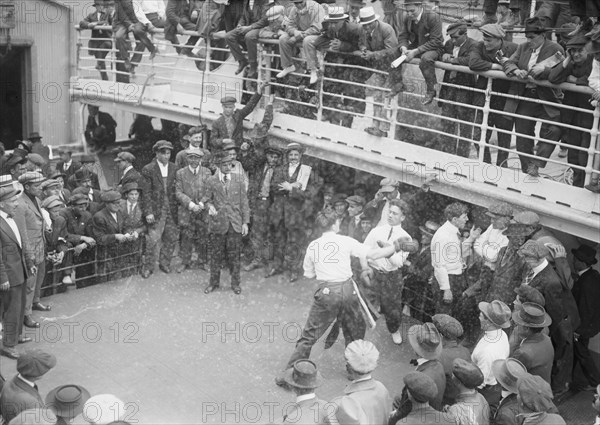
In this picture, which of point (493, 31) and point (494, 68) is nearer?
point (494, 68)

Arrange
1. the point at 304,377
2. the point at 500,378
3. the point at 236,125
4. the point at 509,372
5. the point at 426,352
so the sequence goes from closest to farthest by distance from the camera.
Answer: the point at 304,377
the point at 509,372
the point at 500,378
the point at 426,352
the point at 236,125

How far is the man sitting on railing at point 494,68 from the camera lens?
9.35 m

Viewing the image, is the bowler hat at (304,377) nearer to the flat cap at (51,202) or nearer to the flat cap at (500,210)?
the flat cap at (500,210)

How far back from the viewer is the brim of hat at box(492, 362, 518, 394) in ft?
21.3

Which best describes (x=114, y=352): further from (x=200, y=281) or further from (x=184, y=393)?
(x=200, y=281)

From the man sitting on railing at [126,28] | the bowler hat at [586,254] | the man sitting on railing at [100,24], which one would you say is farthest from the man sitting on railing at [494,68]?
the man sitting on railing at [100,24]

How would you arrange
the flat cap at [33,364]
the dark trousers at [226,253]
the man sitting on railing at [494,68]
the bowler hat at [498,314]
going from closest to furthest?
1. the flat cap at [33,364]
2. the bowler hat at [498,314]
3. the man sitting on railing at [494,68]
4. the dark trousers at [226,253]

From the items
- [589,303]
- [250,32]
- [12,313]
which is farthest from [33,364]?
[250,32]

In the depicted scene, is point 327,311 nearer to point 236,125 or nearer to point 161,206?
point 161,206

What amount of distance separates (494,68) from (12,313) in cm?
652

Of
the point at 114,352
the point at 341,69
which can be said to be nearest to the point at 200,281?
the point at 114,352

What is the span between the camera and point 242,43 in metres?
12.4

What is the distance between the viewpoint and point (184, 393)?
8477mm

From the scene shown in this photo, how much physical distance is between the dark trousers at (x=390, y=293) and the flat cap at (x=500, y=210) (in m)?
1.42
